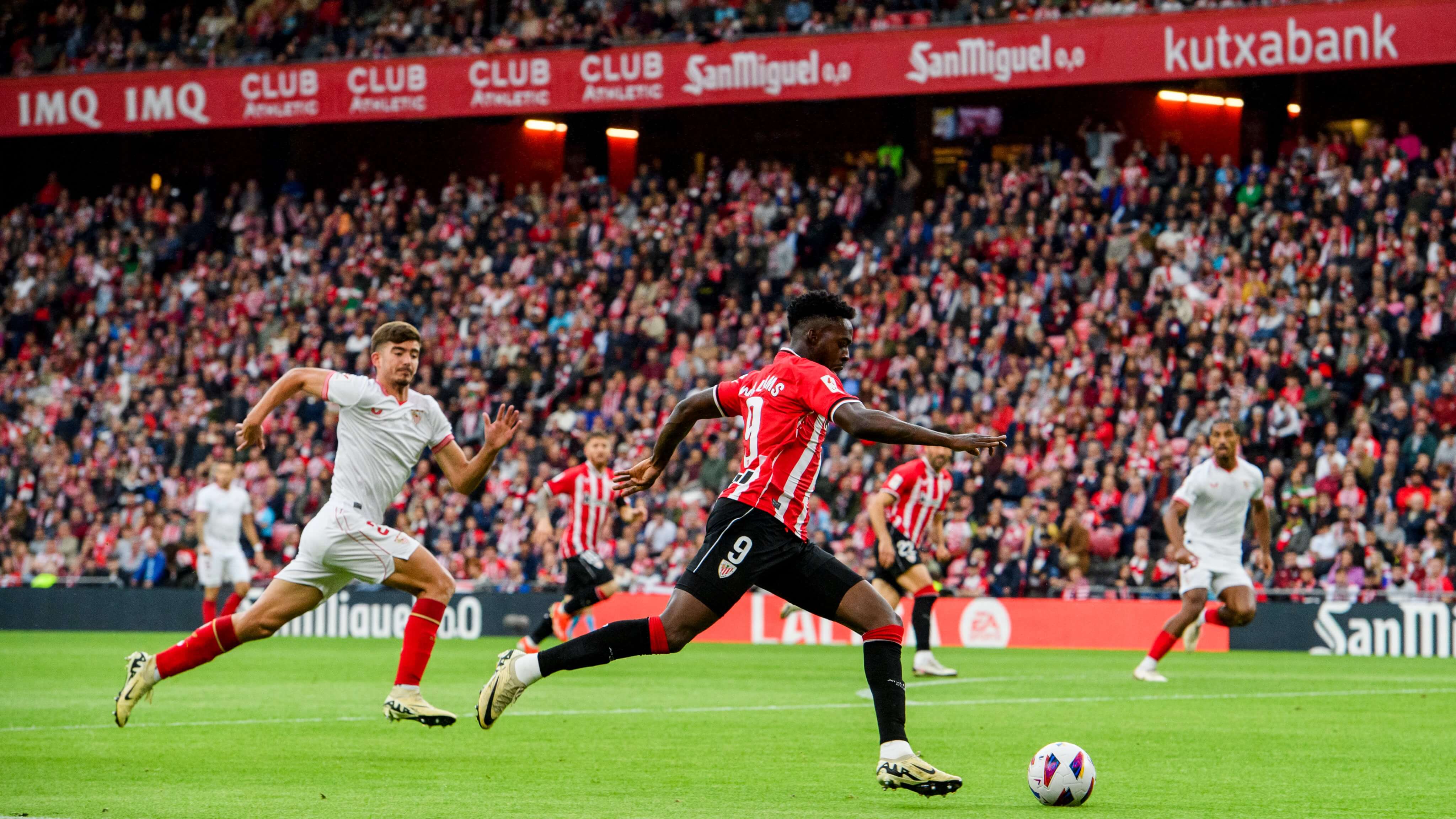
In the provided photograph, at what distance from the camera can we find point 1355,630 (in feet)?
75.8

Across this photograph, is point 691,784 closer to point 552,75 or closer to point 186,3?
point 552,75

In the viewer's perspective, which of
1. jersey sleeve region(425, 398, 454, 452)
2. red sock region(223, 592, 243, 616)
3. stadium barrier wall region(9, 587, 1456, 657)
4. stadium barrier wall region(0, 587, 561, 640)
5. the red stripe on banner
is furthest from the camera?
stadium barrier wall region(0, 587, 561, 640)

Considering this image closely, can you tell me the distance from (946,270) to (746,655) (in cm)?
912

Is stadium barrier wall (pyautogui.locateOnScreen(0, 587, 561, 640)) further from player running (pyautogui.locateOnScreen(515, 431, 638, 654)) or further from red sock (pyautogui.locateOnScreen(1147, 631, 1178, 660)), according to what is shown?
red sock (pyautogui.locateOnScreen(1147, 631, 1178, 660))

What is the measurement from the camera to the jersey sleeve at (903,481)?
17.7 m

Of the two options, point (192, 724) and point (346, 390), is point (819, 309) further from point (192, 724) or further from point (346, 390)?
point (192, 724)

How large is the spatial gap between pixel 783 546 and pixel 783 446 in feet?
1.49

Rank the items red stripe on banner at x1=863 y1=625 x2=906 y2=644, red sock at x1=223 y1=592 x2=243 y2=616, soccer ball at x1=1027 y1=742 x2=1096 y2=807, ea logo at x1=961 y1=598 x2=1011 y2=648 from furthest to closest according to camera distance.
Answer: ea logo at x1=961 y1=598 x2=1011 y2=648
red sock at x1=223 y1=592 x2=243 y2=616
red stripe on banner at x1=863 y1=625 x2=906 y2=644
soccer ball at x1=1027 y1=742 x2=1096 y2=807

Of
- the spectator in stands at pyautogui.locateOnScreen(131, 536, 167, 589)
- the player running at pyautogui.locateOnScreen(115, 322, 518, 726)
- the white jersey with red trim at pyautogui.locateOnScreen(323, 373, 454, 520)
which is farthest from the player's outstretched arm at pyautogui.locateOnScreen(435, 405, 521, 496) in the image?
the spectator in stands at pyautogui.locateOnScreen(131, 536, 167, 589)

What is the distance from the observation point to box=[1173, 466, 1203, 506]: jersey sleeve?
16.6m

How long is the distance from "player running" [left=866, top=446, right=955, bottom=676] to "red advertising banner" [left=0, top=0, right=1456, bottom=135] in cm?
1367

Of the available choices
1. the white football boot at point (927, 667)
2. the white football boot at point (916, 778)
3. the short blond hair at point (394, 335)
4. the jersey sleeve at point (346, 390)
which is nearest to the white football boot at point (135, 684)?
the jersey sleeve at point (346, 390)

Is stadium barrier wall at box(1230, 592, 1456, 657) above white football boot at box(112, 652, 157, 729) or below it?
below

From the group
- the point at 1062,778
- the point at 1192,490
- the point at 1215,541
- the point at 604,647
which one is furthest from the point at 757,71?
the point at 1062,778
